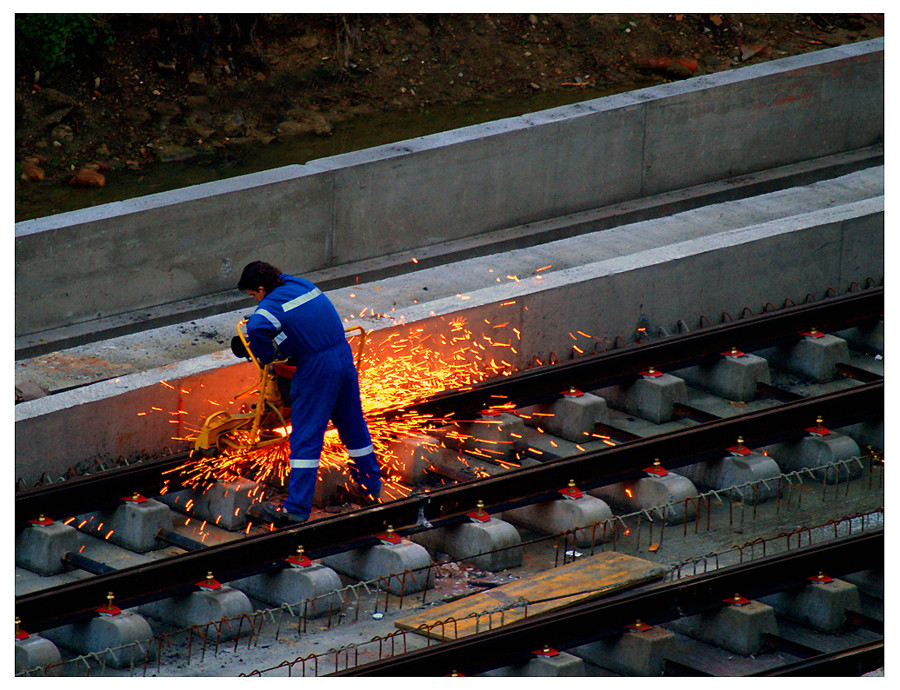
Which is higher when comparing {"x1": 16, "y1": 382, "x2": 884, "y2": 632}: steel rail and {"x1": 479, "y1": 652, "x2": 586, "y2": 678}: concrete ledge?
{"x1": 16, "y1": 382, "x2": 884, "y2": 632}: steel rail

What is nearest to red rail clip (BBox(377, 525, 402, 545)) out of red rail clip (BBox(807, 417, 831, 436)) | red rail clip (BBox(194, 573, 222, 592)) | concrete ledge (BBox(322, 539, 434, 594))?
concrete ledge (BBox(322, 539, 434, 594))

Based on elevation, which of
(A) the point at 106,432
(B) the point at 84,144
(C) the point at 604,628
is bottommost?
(C) the point at 604,628

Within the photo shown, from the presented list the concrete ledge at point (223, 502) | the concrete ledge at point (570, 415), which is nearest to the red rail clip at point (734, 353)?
the concrete ledge at point (570, 415)

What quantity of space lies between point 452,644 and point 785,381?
423 cm

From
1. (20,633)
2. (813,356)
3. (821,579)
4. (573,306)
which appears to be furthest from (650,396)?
(20,633)

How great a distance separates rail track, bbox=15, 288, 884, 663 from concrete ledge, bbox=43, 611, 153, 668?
0.10 m

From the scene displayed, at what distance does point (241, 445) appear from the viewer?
880 centimetres

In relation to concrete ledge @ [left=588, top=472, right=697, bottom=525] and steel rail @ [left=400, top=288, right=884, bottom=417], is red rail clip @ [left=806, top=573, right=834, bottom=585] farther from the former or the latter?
steel rail @ [left=400, top=288, right=884, bottom=417]

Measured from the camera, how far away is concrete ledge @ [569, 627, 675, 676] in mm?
7449

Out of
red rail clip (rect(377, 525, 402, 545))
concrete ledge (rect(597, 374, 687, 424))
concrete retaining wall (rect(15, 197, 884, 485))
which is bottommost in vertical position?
red rail clip (rect(377, 525, 402, 545))

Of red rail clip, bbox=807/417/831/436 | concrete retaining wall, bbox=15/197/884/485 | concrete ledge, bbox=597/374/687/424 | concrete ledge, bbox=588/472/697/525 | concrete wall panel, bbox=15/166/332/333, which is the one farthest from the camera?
concrete wall panel, bbox=15/166/332/333

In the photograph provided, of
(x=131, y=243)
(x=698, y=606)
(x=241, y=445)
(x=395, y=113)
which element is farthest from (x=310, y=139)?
(x=698, y=606)

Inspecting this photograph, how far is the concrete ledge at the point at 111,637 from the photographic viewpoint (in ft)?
24.3

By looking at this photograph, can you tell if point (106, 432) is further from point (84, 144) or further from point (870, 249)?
point (84, 144)
